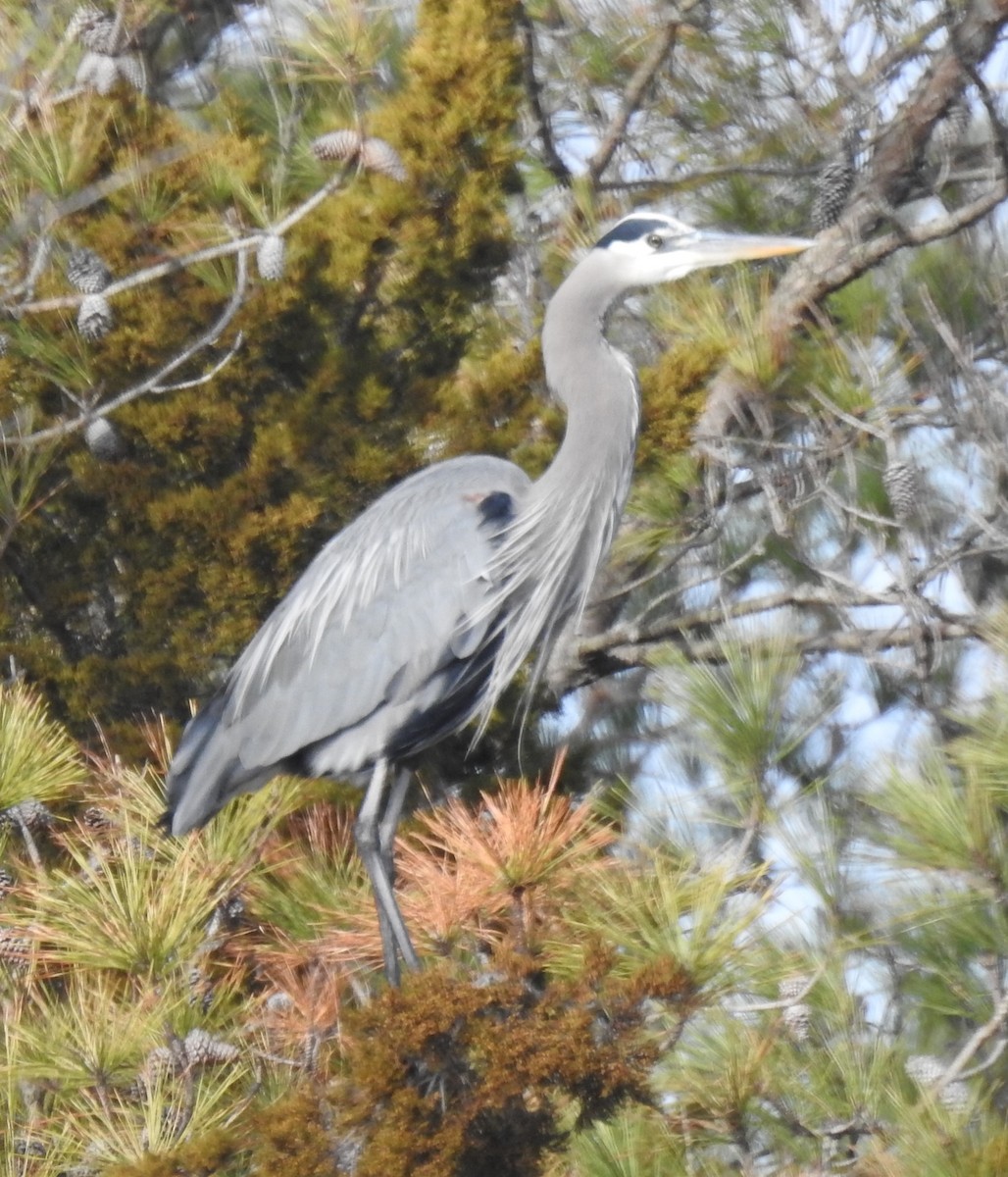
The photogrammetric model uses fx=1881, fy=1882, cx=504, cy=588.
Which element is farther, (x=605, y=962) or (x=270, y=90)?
(x=270, y=90)

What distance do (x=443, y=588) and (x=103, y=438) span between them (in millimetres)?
749

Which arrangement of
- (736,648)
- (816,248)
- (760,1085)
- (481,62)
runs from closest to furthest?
(760,1085) < (736,648) < (481,62) < (816,248)

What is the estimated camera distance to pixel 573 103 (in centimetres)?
466

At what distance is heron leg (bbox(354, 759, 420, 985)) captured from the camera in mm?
2879

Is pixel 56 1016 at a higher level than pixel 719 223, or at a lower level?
lower

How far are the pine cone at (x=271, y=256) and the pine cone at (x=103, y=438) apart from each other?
0.48 metres

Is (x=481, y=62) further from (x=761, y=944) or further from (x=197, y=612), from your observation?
(x=761, y=944)

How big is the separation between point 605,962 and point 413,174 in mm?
1943

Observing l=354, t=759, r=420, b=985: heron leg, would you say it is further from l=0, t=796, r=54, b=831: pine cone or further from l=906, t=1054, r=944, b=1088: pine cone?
l=906, t=1054, r=944, b=1088: pine cone

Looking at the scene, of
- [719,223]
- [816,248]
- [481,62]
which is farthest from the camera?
[719,223]

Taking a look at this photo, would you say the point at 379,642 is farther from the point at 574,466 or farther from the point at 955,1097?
the point at 955,1097

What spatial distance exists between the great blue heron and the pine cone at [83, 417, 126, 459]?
19.0 inches

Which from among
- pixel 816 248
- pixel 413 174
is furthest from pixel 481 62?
pixel 816 248

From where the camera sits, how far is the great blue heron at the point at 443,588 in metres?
3.40
